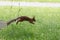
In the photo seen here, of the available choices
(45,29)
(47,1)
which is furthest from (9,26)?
(47,1)

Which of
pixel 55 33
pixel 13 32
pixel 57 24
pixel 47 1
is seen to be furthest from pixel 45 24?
pixel 47 1

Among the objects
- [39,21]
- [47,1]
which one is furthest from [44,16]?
[47,1]

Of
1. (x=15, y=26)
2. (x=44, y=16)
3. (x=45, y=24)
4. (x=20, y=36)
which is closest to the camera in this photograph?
(x=20, y=36)

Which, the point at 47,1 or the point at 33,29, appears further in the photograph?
the point at 47,1

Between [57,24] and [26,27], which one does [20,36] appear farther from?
[57,24]

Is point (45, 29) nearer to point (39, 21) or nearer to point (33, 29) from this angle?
point (33, 29)

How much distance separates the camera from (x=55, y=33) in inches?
238

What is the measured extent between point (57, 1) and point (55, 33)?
6650 mm

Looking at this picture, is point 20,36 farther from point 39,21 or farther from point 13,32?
point 39,21

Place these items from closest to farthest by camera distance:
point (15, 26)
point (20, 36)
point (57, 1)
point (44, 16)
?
1. point (20, 36)
2. point (15, 26)
3. point (44, 16)
4. point (57, 1)

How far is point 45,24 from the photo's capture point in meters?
6.89

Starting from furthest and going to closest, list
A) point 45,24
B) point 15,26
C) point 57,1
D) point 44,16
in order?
point 57,1, point 44,16, point 45,24, point 15,26

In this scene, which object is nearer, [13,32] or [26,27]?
[13,32]

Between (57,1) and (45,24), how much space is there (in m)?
5.83
